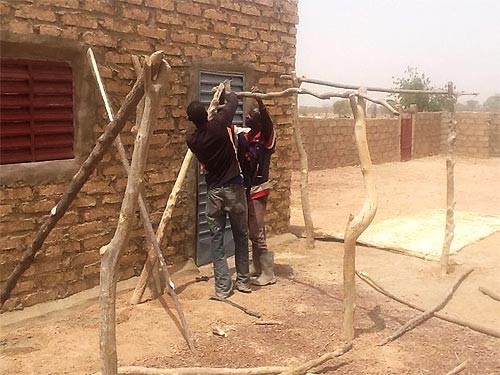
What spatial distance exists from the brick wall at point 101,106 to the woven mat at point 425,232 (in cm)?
281

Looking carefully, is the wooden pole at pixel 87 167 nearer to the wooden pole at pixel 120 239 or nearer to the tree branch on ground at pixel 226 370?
the wooden pole at pixel 120 239

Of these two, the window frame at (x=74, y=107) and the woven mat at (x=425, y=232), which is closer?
the window frame at (x=74, y=107)

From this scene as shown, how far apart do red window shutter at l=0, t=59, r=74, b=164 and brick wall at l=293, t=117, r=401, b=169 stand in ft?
31.9

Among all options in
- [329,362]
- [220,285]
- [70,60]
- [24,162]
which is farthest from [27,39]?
[329,362]

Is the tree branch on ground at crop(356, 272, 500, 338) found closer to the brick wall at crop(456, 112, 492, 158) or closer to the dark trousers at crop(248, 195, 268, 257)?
the dark trousers at crop(248, 195, 268, 257)

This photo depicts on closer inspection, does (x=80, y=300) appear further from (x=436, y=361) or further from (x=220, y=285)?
(x=436, y=361)

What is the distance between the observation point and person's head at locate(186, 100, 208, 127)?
4.76m

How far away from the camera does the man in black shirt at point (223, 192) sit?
4879 millimetres

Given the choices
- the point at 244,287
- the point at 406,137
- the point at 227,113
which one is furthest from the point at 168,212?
the point at 406,137

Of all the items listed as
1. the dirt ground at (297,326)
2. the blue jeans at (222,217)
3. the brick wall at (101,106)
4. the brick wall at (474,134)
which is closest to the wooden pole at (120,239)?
the dirt ground at (297,326)

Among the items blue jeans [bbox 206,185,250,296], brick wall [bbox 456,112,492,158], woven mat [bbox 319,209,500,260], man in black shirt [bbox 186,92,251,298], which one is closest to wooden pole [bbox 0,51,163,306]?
man in black shirt [bbox 186,92,251,298]

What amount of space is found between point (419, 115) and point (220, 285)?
53.9 feet

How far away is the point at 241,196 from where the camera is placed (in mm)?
5195

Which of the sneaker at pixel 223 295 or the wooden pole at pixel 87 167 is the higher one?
the wooden pole at pixel 87 167
